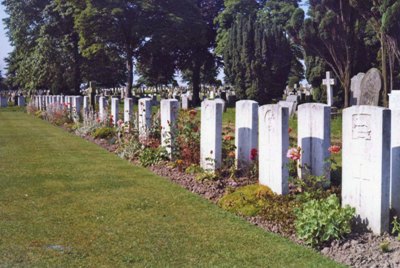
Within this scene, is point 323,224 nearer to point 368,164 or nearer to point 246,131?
point 368,164

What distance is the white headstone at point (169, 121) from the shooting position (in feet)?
34.4

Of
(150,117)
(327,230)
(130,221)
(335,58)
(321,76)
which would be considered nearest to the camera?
(327,230)

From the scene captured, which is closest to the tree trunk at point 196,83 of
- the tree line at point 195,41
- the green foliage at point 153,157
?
the tree line at point 195,41

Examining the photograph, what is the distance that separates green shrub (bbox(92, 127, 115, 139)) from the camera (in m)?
16.1

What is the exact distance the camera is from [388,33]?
24.0 metres

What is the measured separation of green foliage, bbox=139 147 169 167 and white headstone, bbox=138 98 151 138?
141 cm

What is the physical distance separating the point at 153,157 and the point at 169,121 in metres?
0.81

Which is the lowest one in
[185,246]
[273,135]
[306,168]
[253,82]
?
[185,246]

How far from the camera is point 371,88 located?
1994 centimetres

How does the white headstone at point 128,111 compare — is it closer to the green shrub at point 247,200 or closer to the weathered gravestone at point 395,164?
the green shrub at point 247,200

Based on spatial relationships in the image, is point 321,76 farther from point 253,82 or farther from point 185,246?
point 185,246

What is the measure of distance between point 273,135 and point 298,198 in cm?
100

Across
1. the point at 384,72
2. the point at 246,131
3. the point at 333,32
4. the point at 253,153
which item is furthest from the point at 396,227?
the point at 333,32

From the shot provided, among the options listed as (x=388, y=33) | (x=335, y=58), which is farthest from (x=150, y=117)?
(x=335, y=58)
